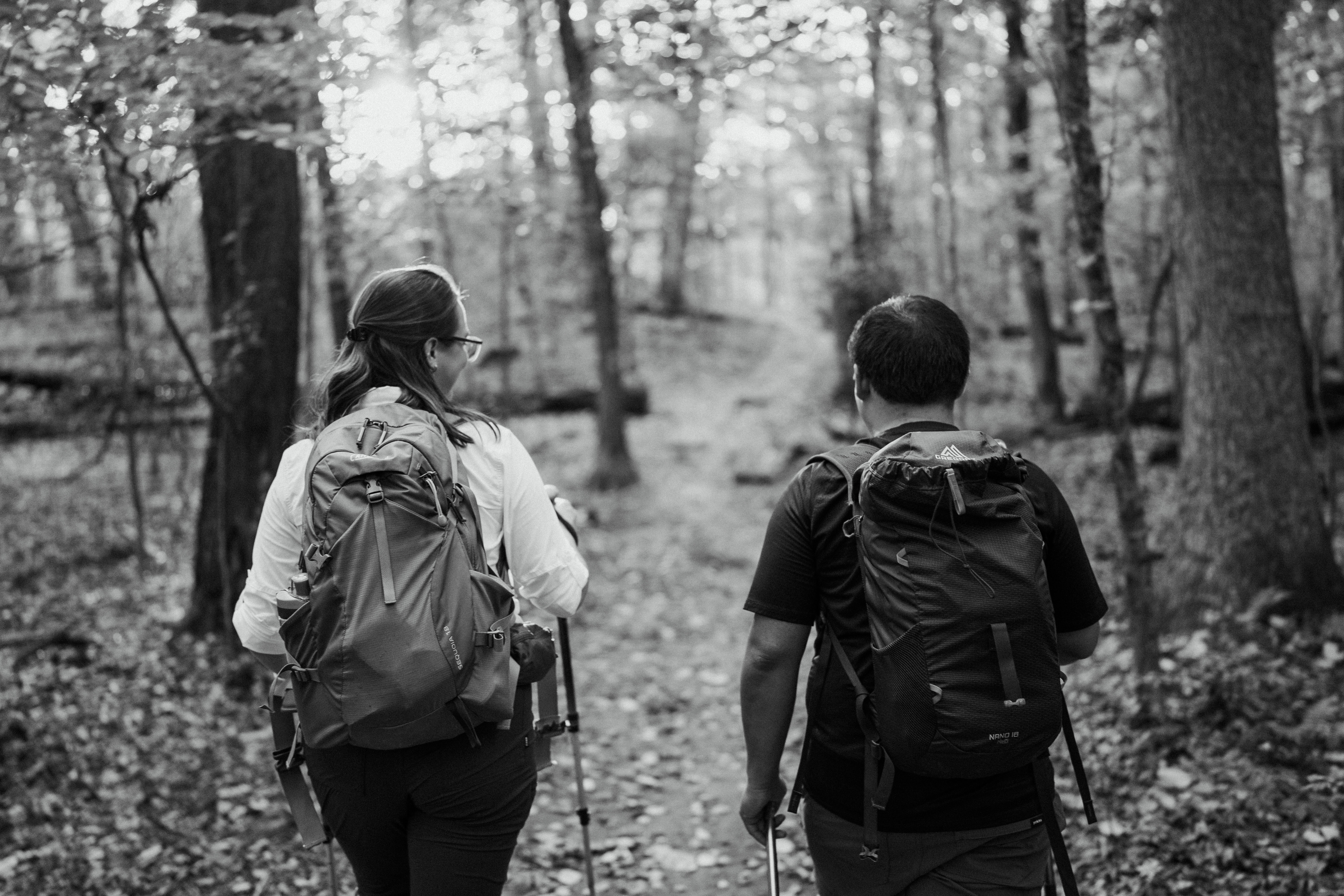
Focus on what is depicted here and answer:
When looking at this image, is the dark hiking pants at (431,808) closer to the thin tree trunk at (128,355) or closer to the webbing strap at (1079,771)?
the webbing strap at (1079,771)

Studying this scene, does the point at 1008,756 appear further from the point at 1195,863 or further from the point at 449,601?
the point at 1195,863

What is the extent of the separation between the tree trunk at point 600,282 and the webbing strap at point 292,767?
38.6 ft

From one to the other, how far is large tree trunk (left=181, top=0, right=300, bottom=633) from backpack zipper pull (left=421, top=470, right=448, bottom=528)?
4.57 m

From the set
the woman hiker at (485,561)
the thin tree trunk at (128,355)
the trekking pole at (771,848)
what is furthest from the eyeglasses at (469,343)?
the thin tree trunk at (128,355)

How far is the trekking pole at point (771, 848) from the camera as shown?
2.56 metres

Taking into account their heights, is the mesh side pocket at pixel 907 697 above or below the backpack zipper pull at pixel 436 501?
below

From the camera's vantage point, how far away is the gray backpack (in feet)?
7.23

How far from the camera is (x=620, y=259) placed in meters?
26.8

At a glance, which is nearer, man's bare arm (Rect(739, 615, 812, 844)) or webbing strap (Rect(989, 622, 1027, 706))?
webbing strap (Rect(989, 622, 1027, 706))

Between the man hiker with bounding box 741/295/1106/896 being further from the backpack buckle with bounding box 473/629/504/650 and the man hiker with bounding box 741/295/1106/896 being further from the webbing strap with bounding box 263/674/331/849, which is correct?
the webbing strap with bounding box 263/674/331/849

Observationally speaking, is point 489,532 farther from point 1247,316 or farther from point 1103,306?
point 1247,316

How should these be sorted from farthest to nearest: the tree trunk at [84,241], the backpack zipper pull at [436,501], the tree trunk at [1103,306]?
the tree trunk at [84,241], the tree trunk at [1103,306], the backpack zipper pull at [436,501]

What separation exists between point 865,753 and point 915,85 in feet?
63.0

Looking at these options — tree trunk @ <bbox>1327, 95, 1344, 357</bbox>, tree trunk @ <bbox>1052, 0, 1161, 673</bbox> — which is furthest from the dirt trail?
tree trunk @ <bbox>1327, 95, 1344, 357</bbox>
